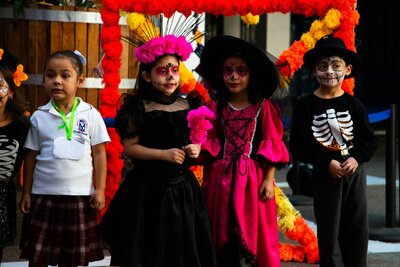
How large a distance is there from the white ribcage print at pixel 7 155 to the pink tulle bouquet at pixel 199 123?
100cm

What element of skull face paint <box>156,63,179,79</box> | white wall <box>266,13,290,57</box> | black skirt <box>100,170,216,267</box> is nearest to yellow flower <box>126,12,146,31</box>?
skull face paint <box>156,63,179,79</box>

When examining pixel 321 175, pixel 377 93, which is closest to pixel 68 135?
pixel 321 175

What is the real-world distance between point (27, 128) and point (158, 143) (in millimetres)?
758

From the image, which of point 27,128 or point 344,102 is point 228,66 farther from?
point 27,128

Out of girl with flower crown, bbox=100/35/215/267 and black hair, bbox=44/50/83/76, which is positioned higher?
black hair, bbox=44/50/83/76

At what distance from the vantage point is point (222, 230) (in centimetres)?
532

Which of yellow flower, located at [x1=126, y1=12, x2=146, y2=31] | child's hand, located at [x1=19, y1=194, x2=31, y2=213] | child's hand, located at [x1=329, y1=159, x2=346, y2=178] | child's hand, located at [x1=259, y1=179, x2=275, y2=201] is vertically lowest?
child's hand, located at [x1=19, y1=194, x2=31, y2=213]

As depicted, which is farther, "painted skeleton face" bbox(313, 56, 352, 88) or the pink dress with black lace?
"painted skeleton face" bbox(313, 56, 352, 88)

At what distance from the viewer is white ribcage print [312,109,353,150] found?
5570mm

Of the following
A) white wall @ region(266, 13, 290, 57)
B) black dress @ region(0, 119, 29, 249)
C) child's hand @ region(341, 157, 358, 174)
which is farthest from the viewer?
white wall @ region(266, 13, 290, 57)

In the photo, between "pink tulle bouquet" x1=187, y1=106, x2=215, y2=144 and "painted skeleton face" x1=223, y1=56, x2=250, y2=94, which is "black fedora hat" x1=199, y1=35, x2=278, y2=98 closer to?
"painted skeleton face" x1=223, y1=56, x2=250, y2=94

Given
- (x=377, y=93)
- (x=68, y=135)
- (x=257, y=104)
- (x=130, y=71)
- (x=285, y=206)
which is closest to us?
(x=68, y=135)

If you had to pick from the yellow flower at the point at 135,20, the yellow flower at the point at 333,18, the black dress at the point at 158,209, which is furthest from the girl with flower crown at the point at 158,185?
the yellow flower at the point at 333,18

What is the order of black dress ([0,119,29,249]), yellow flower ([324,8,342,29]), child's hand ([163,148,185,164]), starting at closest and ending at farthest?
child's hand ([163,148,185,164]), black dress ([0,119,29,249]), yellow flower ([324,8,342,29])
